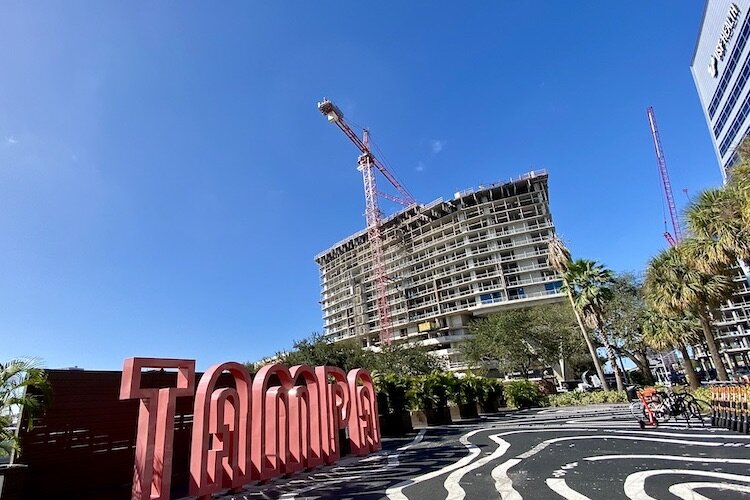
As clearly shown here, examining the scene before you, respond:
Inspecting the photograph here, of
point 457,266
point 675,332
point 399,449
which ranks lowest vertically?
point 399,449

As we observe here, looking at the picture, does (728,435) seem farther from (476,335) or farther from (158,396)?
(476,335)

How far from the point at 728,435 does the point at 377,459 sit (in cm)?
913

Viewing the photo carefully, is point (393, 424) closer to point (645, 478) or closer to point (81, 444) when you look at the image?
point (645, 478)

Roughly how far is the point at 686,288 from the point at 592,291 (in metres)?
7.53

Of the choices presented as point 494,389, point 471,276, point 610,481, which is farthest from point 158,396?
point 471,276

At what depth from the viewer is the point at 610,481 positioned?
7.07 m

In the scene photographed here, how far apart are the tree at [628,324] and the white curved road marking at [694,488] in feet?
110

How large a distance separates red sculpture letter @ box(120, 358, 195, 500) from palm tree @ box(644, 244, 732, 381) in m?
19.9

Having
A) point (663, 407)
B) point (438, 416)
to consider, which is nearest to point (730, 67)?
point (663, 407)

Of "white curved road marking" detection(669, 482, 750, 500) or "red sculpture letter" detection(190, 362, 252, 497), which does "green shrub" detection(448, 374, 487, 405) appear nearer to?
"red sculpture letter" detection(190, 362, 252, 497)

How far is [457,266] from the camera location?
7306 cm

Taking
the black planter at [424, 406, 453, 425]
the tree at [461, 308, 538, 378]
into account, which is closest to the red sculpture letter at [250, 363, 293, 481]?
the black planter at [424, 406, 453, 425]

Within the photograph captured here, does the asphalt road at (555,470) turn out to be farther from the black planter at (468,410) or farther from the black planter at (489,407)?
the black planter at (489,407)

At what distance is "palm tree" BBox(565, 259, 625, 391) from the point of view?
2733 centimetres
